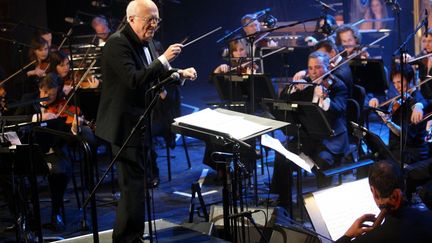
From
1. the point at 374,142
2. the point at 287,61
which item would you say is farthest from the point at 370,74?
the point at 374,142

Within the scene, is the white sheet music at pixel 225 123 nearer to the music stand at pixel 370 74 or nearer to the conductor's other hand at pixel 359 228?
the conductor's other hand at pixel 359 228

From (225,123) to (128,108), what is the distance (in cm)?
65

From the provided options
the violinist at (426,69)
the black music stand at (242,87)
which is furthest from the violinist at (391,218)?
the black music stand at (242,87)

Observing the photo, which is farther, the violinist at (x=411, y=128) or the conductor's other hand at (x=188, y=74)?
the violinist at (x=411, y=128)

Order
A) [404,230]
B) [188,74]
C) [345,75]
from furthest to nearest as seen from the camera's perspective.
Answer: [345,75] → [188,74] → [404,230]

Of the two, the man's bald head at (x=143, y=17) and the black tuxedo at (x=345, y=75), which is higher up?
the man's bald head at (x=143, y=17)

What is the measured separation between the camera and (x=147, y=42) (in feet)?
14.1

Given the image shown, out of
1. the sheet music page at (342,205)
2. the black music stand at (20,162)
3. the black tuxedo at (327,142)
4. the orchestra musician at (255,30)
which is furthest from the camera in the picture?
the orchestra musician at (255,30)

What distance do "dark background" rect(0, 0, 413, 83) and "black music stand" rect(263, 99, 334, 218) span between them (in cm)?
353

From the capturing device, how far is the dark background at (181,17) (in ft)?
30.6

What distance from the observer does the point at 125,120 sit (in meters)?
4.11

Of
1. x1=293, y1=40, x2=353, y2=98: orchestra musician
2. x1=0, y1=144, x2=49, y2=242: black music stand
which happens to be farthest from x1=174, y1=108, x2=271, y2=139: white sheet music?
x1=293, y1=40, x2=353, y2=98: orchestra musician

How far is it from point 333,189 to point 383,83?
330 cm

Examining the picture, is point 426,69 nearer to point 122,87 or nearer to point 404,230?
point 122,87
